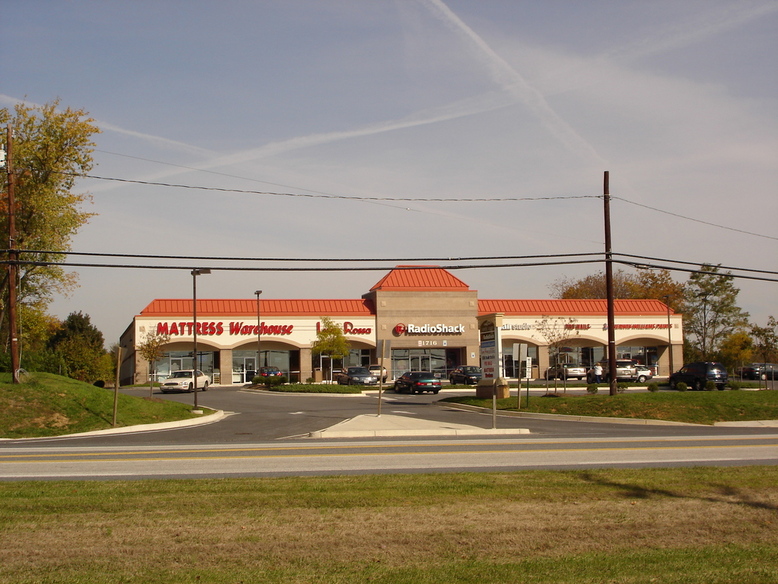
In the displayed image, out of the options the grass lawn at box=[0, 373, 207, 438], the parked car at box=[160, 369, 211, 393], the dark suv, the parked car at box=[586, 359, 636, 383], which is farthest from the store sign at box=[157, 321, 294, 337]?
the grass lawn at box=[0, 373, 207, 438]

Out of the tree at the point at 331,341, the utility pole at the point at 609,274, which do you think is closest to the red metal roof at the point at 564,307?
the tree at the point at 331,341

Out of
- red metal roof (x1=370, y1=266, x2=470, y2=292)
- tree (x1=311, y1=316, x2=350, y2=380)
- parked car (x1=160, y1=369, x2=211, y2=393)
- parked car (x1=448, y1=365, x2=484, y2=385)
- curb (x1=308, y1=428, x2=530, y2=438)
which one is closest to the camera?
curb (x1=308, y1=428, x2=530, y2=438)

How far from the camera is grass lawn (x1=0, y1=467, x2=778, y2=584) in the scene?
6574 millimetres

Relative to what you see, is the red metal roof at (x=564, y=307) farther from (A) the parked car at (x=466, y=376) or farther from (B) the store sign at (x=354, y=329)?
(A) the parked car at (x=466, y=376)

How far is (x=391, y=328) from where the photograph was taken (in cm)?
6244

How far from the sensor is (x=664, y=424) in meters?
24.8

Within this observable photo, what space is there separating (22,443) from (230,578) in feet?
50.6

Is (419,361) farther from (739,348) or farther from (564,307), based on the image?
(739,348)

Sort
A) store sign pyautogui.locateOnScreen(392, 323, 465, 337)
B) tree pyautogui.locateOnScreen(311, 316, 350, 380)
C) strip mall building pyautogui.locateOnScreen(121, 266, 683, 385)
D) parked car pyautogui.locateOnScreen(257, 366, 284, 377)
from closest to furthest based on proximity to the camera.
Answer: parked car pyautogui.locateOnScreen(257, 366, 284, 377), tree pyautogui.locateOnScreen(311, 316, 350, 380), strip mall building pyautogui.locateOnScreen(121, 266, 683, 385), store sign pyautogui.locateOnScreen(392, 323, 465, 337)

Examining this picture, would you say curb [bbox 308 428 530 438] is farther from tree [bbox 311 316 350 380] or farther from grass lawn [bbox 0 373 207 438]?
tree [bbox 311 316 350 380]

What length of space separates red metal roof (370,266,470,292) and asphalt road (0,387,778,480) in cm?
3850

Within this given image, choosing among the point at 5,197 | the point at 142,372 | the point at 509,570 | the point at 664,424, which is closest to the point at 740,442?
the point at 664,424

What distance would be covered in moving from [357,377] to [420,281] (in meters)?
15.5

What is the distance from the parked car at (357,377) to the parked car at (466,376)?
242 inches
